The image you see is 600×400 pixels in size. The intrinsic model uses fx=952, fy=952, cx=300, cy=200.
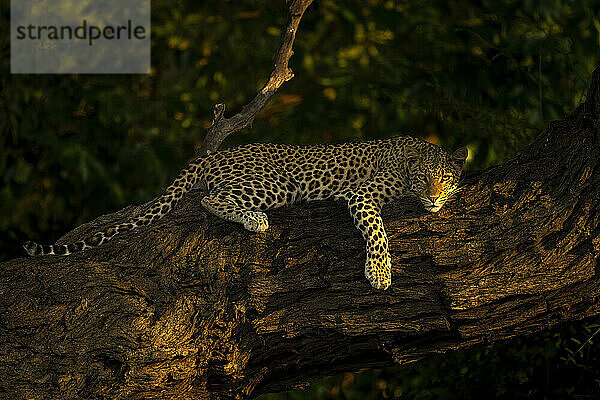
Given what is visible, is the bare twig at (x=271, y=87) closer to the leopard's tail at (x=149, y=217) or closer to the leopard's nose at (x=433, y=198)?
the leopard's tail at (x=149, y=217)

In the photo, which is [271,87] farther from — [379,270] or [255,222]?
[379,270]

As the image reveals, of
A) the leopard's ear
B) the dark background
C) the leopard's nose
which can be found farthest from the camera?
the dark background

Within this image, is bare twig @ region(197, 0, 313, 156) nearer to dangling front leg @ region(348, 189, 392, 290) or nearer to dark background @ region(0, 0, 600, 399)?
dangling front leg @ region(348, 189, 392, 290)

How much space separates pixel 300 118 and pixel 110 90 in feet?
4.81

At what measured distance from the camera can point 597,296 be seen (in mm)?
3951

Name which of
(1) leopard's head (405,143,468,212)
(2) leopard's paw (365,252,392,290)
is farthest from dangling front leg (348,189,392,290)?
(1) leopard's head (405,143,468,212)

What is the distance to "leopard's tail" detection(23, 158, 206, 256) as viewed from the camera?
4141 mm

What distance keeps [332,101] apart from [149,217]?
333cm

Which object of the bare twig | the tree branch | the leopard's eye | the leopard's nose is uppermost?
the bare twig

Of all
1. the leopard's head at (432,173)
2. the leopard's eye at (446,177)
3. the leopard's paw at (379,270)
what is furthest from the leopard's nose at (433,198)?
the leopard's paw at (379,270)

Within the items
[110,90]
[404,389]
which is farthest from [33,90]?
[404,389]

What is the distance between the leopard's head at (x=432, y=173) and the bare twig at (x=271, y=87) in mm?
780

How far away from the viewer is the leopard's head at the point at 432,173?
157 inches

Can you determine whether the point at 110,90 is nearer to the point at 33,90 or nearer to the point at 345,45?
the point at 33,90
